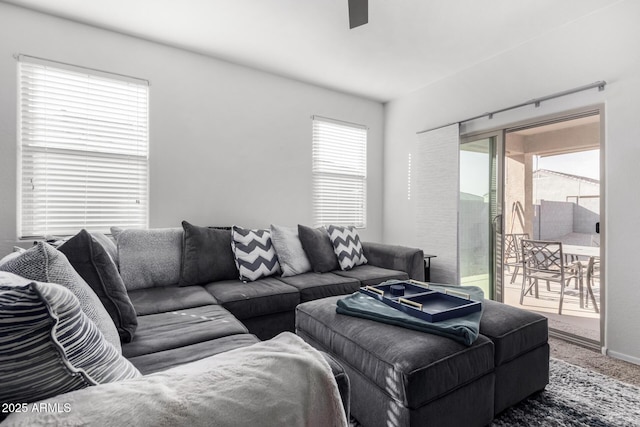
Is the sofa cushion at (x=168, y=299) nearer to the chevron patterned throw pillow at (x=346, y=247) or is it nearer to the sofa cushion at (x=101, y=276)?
the sofa cushion at (x=101, y=276)

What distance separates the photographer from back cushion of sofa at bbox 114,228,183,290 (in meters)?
2.29

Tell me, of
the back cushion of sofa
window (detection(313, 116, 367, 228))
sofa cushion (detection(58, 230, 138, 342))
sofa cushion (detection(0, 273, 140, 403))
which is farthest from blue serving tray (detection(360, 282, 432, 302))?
window (detection(313, 116, 367, 228))

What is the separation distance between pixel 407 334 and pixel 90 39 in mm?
3364

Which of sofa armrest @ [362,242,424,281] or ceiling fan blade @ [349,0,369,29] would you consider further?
sofa armrest @ [362,242,424,281]

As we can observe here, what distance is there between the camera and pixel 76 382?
599mm

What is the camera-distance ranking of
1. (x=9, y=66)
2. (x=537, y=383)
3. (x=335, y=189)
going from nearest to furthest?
(x=537, y=383) < (x=9, y=66) < (x=335, y=189)

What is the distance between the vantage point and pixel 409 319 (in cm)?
148

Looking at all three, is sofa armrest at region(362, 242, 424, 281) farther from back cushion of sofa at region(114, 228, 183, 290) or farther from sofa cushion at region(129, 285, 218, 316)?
back cushion of sofa at region(114, 228, 183, 290)

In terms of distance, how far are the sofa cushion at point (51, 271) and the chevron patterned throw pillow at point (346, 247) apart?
226 cm

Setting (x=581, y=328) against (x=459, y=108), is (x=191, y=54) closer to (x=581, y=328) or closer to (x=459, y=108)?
(x=459, y=108)

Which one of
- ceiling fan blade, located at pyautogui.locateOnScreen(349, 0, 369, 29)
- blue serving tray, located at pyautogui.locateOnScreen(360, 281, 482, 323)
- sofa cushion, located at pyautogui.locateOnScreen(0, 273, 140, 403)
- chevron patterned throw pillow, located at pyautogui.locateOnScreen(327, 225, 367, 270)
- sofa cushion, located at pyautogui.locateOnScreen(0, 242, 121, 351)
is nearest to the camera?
sofa cushion, located at pyautogui.locateOnScreen(0, 273, 140, 403)

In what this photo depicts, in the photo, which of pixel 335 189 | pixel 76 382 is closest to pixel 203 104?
pixel 335 189

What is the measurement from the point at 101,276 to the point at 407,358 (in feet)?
4.28

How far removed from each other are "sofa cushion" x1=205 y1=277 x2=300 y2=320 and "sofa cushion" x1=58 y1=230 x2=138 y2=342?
796 millimetres
